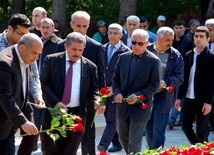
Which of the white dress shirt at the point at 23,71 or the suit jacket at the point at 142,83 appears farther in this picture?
the suit jacket at the point at 142,83

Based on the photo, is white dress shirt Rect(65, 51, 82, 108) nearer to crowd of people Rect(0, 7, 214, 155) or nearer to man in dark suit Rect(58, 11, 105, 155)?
crowd of people Rect(0, 7, 214, 155)

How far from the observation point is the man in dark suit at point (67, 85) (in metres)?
4.59

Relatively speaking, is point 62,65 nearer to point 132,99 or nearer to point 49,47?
point 132,99

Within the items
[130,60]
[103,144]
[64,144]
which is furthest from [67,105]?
[103,144]

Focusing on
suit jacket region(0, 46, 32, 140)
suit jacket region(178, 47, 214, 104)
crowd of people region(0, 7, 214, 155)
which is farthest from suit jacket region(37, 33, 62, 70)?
suit jacket region(178, 47, 214, 104)

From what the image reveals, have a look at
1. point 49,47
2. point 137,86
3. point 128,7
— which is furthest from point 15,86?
point 128,7

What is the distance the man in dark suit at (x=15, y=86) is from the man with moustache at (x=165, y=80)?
8.06 ft

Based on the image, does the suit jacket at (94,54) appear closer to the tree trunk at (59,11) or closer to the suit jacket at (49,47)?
the suit jacket at (49,47)

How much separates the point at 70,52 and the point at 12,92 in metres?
1.04

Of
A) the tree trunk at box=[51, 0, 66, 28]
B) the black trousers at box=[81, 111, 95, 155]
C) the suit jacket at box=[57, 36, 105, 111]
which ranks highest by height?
the tree trunk at box=[51, 0, 66, 28]

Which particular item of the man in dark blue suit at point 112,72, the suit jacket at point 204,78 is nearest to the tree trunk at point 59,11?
the man in dark blue suit at point 112,72

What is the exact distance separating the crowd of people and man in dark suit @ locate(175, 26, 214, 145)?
0.02 metres

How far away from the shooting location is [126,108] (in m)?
5.19

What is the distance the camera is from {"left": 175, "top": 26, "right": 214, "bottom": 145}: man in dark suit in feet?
18.3
